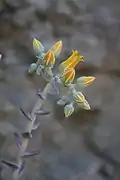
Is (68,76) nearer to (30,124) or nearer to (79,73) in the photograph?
(30,124)

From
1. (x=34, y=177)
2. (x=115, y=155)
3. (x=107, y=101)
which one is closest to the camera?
(x=34, y=177)

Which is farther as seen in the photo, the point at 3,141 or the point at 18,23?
the point at 18,23

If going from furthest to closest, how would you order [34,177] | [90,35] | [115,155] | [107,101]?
1. [90,35]
2. [107,101]
3. [115,155]
4. [34,177]

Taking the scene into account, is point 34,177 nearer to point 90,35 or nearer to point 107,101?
point 107,101

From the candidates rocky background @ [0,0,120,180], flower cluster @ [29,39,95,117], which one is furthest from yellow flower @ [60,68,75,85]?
rocky background @ [0,0,120,180]

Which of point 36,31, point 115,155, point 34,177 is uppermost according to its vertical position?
point 36,31

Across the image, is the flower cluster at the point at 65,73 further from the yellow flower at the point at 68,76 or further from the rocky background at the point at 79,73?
the rocky background at the point at 79,73

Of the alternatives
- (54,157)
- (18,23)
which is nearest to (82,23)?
(18,23)

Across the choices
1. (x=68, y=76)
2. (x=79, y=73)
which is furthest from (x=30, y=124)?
(x=79, y=73)
